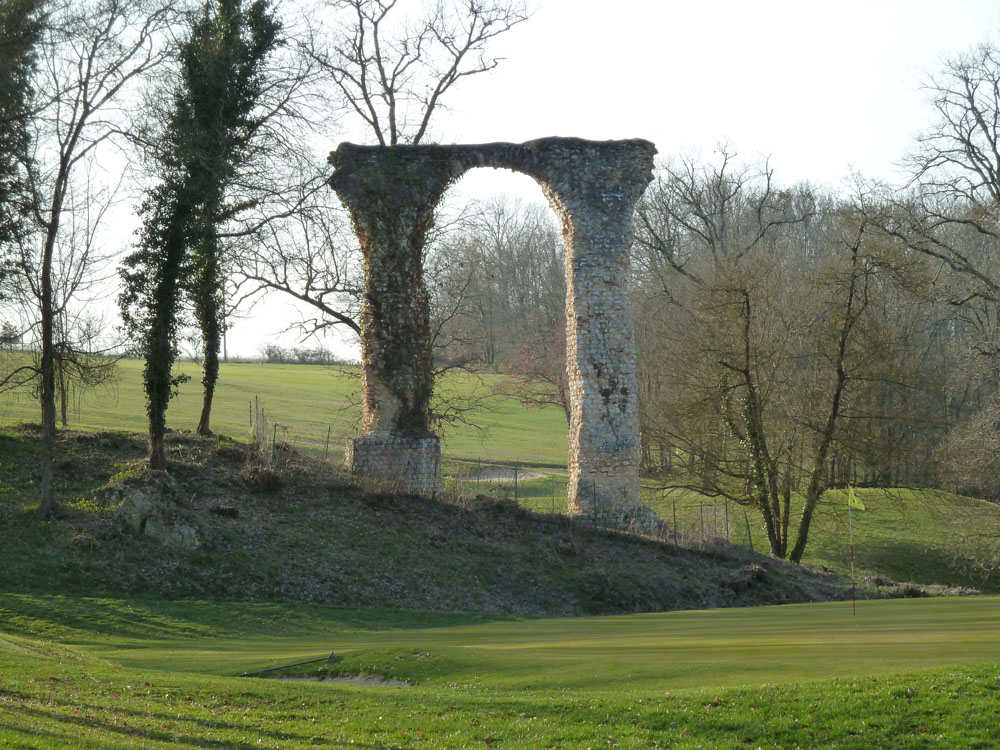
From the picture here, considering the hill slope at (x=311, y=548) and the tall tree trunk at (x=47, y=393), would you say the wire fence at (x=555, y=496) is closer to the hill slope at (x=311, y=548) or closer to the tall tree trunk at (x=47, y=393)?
the hill slope at (x=311, y=548)

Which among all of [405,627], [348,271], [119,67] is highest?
[119,67]

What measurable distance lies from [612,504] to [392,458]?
5232mm

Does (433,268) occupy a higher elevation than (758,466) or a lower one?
higher

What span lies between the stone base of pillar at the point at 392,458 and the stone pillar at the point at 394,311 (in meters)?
0.02

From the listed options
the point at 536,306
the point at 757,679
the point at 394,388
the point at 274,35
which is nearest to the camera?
the point at 757,679

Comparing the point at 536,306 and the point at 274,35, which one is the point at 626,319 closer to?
the point at 274,35

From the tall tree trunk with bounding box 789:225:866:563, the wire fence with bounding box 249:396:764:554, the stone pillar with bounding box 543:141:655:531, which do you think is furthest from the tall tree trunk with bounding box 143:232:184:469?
the tall tree trunk with bounding box 789:225:866:563

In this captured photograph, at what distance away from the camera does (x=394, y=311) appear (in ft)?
76.2

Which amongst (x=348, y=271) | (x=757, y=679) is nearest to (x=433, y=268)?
(x=348, y=271)

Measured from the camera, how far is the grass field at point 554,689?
25.6ft

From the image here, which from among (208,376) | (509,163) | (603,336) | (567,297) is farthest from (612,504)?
(208,376)

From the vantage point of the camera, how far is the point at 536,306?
61219 mm

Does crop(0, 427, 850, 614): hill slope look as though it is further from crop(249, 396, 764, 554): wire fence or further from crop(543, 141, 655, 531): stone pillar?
crop(543, 141, 655, 531): stone pillar

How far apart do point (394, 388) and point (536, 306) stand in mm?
38694
